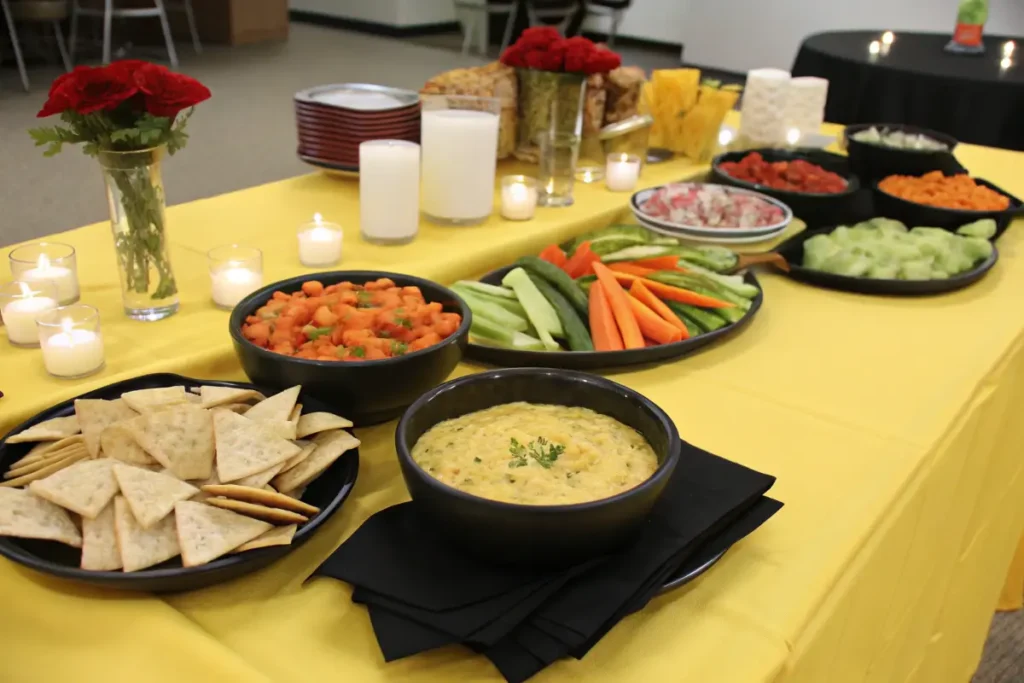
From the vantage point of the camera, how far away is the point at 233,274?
132 centimetres

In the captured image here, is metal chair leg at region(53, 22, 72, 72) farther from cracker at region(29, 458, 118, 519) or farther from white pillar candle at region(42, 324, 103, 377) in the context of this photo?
cracker at region(29, 458, 118, 519)

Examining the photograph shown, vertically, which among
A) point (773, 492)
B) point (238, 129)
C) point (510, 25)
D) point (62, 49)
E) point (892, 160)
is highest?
point (892, 160)

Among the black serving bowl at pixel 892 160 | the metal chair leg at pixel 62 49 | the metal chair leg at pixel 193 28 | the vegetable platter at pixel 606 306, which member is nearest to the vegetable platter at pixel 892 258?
the vegetable platter at pixel 606 306

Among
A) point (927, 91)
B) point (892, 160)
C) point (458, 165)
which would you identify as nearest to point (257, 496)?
point (458, 165)

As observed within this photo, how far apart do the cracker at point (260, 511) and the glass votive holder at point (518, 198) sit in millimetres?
1056

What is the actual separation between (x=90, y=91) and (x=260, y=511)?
597 millimetres

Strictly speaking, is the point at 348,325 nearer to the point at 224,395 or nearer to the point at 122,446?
the point at 224,395

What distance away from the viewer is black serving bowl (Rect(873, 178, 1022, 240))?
184 centimetres

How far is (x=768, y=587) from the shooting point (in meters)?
0.84

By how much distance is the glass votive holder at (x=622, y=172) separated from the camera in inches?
78.9

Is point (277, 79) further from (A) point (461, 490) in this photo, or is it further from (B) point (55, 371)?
(A) point (461, 490)

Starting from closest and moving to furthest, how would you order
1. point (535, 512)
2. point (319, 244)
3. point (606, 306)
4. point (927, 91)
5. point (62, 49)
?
point (535, 512)
point (606, 306)
point (319, 244)
point (927, 91)
point (62, 49)

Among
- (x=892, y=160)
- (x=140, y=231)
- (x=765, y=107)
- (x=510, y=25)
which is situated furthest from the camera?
(x=510, y=25)

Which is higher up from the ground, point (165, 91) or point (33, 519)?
point (165, 91)
